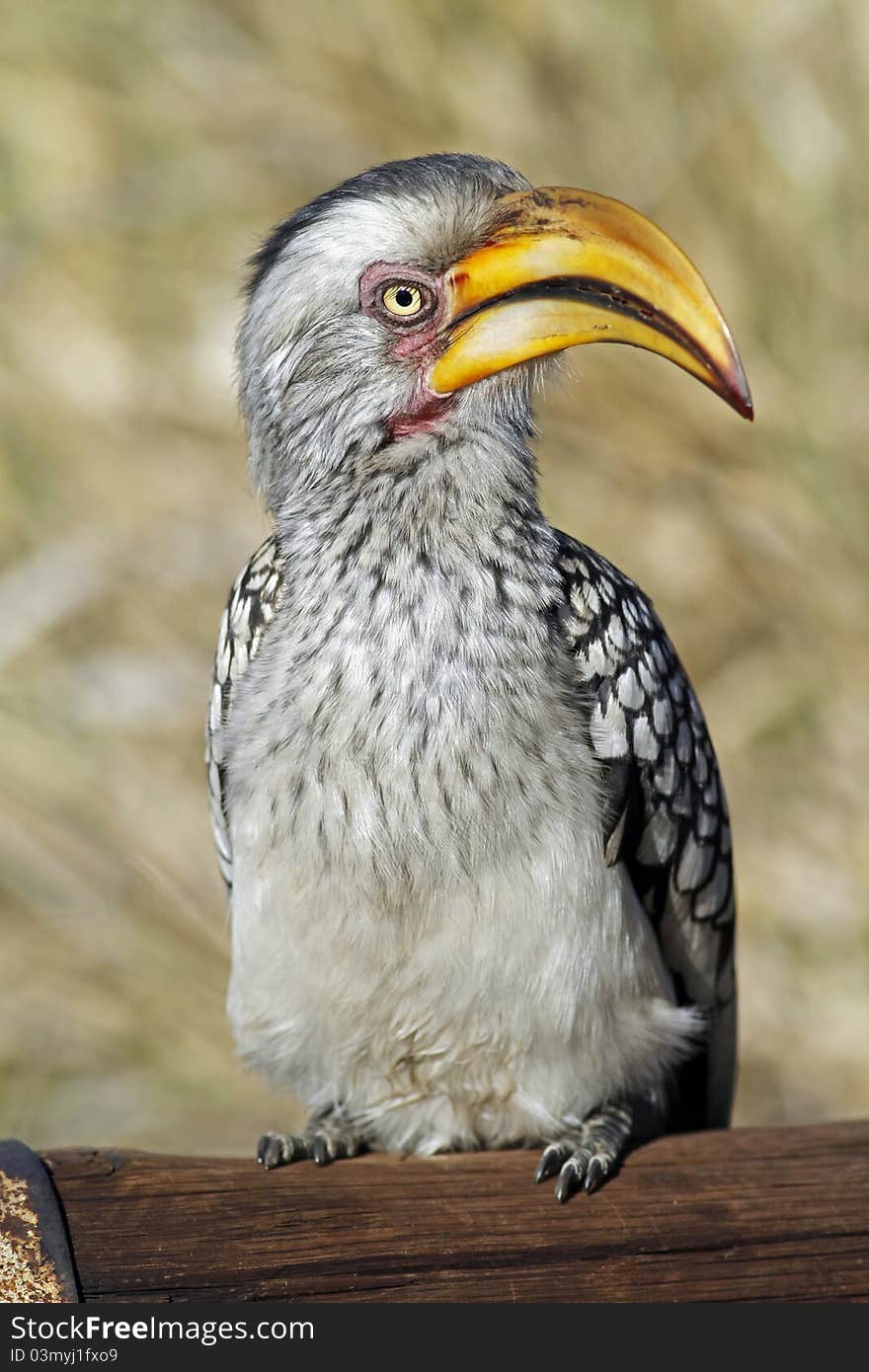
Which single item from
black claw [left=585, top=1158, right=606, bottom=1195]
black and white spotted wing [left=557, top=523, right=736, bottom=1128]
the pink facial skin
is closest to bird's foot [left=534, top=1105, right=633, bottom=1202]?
black claw [left=585, top=1158, right=606, bottom=1195]

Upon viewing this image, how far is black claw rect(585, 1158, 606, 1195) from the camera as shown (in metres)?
2.69

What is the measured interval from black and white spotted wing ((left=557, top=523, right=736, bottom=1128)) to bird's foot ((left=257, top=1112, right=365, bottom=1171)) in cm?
68

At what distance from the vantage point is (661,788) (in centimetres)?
294

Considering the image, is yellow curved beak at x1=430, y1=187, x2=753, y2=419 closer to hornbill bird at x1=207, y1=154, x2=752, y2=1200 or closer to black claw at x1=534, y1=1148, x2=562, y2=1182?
hornbill bird at x1=207, y1=154, x2=752, y2=1200

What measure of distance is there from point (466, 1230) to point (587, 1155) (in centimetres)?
32

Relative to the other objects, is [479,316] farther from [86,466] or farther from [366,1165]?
[86,466]

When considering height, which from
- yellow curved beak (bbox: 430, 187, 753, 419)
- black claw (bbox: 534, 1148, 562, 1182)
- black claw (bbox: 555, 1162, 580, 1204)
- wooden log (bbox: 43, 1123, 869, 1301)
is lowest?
wooden log (bbox: 43, 1123, 869, 1301)

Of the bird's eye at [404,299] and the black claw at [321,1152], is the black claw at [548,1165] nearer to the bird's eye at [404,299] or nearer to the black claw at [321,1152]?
the black claw at [321,1152]

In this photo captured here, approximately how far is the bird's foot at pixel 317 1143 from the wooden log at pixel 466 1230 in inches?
2.1

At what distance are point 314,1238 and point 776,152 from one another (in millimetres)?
3561

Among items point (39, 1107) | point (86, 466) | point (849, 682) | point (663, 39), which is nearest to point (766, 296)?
point (663, 39)

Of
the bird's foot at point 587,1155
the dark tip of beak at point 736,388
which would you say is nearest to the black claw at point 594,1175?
the bird's foot at point 587,1155

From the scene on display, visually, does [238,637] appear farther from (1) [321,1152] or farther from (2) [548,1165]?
(2) [548,1165]

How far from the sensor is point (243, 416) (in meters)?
2.87
